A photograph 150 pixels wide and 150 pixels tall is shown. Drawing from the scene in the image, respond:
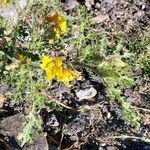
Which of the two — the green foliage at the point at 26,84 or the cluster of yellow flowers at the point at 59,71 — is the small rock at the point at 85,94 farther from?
the cluster of yellow flowers at the point at 59,71

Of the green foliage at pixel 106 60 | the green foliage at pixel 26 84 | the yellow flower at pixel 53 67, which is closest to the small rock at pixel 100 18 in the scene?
the green foliage at pixel 106 60

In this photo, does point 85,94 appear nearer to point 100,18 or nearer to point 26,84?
point 26,84

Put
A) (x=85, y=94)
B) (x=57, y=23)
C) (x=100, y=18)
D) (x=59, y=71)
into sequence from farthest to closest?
(x=100, y=18), (x=85, y=94), (x=57, y=23), (x=59, y=71)

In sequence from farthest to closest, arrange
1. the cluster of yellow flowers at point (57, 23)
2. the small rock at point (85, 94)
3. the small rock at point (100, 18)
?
the small rock at point (100, 18), the small rock at point (85, 94), the cluster of yellow flowers at point (57, 23)

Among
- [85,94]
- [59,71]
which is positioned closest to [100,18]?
[85,94]

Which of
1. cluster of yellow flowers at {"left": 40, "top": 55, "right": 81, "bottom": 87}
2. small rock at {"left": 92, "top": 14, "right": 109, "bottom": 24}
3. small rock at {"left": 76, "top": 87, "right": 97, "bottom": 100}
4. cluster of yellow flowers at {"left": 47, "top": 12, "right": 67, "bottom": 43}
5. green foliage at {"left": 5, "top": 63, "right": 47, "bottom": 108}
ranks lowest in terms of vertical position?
small rock at {"left": 76, "top": 87, "right": 97, "bottom": 100}

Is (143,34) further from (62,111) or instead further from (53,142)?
(53,142)

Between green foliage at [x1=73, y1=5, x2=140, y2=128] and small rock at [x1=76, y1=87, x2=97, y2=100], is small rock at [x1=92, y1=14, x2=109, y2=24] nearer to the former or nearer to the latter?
green foliage at [x1=73, y1=5, x2=140, y2=128]

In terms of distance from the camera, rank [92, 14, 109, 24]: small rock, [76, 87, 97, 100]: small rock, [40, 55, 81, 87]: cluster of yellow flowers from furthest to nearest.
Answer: [92, 14, 109, 24]: small rock
[76, 87, 97, 100]: small rock
[40, 55, 81, 87]: cluster of yellow flowers

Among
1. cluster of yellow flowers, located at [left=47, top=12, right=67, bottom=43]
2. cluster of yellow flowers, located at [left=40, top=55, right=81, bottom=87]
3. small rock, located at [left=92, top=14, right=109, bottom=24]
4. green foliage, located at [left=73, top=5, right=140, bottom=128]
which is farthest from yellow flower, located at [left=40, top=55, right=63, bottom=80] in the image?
small rock, located at [left=92, top=14, right=109, bottom=24]

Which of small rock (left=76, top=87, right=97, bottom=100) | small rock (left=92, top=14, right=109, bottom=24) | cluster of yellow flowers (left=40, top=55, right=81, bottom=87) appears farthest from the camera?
small rock (left=92, top=14, right=109, bottom=24)

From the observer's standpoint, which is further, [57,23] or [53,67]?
[57,23]
